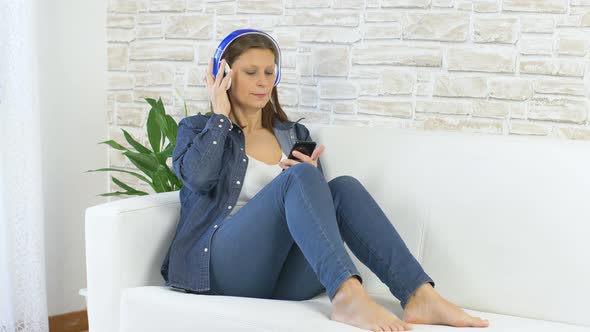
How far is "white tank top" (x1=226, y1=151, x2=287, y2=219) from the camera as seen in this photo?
246 cm

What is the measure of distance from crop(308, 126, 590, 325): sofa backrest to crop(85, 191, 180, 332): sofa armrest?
69cm

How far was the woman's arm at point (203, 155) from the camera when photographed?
2.31 m

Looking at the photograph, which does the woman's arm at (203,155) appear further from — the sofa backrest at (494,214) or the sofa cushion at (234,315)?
the sofa backrest at (494,214)

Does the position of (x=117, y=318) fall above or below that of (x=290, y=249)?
below

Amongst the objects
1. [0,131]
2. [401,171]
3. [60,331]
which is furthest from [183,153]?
[60,331]

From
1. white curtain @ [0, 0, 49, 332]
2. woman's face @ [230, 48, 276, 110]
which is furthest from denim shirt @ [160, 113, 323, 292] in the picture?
white curtain @ [0, 0, 49, 332]

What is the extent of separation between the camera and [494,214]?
2273mm

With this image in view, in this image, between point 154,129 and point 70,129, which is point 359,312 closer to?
point 154,129

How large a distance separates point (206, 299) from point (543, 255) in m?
0.94

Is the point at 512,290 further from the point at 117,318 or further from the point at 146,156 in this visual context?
the point at 146,156

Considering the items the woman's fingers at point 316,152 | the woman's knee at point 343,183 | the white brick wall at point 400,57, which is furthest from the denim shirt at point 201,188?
the white brick wall at point 400,57

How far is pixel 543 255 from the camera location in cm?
220

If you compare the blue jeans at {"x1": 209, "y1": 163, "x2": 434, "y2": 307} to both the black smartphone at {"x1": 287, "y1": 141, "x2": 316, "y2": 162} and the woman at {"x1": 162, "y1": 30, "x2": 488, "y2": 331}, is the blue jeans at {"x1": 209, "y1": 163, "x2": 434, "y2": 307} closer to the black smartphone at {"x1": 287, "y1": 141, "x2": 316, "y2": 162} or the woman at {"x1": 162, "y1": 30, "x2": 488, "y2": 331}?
the woman at {"x1": 162, "y1": 30, "x2": 488, "y2": 331}

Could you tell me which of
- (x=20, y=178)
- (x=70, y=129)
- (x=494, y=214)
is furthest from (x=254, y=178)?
(x=70, y=129)
